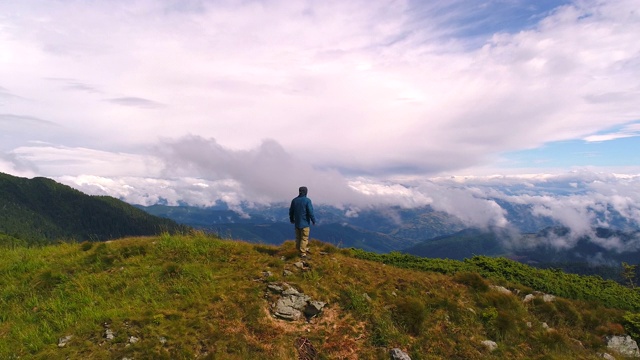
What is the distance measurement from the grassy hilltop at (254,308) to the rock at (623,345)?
13.6 inches

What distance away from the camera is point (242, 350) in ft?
34.4

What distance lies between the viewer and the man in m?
16.9

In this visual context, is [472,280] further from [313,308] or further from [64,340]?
[64,340]

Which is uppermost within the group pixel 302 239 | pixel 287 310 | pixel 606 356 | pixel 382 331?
pixel 302 239

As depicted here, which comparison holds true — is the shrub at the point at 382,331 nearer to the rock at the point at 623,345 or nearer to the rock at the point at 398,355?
the rock at the point at 398,355

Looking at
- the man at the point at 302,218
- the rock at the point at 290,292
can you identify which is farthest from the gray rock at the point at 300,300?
the man at the point at 302,218

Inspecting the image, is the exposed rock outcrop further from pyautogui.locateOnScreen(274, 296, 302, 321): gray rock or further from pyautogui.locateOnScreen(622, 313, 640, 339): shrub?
pyautogui.locateOnScreen(622, 313, 640, 339): shrub

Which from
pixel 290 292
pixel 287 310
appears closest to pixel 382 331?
pixel 287 310

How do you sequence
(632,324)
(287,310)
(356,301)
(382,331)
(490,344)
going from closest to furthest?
1. (382,331)
2. (287,310)
3. (490,344)
4. (356,301)
5. (632,324)

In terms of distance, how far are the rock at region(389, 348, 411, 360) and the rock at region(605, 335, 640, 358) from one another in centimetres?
1012

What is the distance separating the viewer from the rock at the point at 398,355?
37.5 feet

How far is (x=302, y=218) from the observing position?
16859 millimetres

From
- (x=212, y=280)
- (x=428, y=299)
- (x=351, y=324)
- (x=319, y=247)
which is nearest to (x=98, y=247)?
(x=212, y=280)

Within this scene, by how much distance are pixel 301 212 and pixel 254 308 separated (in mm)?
5804
